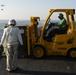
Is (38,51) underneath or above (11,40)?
underneath

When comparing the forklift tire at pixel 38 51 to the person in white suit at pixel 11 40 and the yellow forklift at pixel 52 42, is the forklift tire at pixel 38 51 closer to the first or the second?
the yellow forklift at pixel 52 42

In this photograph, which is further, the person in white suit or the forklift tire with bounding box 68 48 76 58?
the forklift tire with bounding box 68 48 76 58

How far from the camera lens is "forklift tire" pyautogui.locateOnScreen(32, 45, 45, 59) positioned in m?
12.2

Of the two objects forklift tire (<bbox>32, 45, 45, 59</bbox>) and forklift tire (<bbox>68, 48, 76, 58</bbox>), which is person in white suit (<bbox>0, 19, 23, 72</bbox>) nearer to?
forklift tire (<bbox>32, 45, 45, 59</bbox>)

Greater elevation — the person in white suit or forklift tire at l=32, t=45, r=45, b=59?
the person in white suit

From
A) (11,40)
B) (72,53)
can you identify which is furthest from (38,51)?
(11,40)

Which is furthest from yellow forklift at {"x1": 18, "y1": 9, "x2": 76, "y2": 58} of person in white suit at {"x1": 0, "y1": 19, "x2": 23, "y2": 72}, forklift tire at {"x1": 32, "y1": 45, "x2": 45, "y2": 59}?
person in white suit at {"x1": 0, "y1": 19, "x2": 23, "y2": 72}

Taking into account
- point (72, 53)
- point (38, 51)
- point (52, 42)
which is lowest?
point (72, 53)

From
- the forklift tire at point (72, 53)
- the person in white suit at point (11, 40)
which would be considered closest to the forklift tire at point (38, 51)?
the forklift tire at point (72, 53)

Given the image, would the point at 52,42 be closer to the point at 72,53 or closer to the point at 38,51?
the point at 38,51

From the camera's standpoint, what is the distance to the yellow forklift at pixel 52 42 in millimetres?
12148

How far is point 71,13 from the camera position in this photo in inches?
482

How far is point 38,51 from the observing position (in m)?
12.3

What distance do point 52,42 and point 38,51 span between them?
0.70 metres
